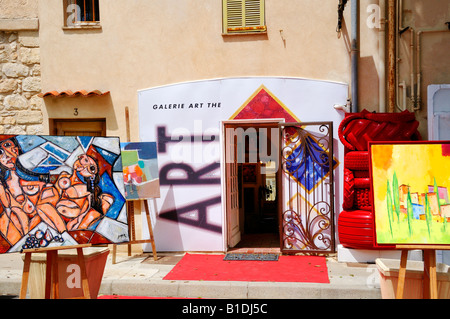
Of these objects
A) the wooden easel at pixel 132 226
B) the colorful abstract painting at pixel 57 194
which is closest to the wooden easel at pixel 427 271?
the colorful abstract painting at pixel 57 194

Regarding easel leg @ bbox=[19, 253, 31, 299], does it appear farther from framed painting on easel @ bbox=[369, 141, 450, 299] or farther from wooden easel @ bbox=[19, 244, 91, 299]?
framed painting on easel @ bbox=[369, 141, 450, 299]

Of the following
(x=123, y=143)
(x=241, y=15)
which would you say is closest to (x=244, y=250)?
(x=123, y=143)

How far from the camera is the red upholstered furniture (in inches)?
278

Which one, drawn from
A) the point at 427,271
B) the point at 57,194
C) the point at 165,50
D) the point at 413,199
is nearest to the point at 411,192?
the point at 413,199

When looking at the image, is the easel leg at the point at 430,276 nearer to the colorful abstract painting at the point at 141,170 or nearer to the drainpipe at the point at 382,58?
the drainpipe at the point at 382,58

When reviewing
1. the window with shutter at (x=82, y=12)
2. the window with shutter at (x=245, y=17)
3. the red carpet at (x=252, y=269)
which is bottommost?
the red carpet at (x=252, y=269)

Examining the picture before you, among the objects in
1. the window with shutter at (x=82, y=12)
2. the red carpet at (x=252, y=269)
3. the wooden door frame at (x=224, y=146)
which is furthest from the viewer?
the window with shutter at (x=82, y=12)

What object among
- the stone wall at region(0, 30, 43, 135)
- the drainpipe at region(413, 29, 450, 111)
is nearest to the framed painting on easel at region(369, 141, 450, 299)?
the drainpipe at region(413, 29, 450, 111)

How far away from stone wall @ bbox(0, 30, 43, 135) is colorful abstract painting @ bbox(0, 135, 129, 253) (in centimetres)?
411

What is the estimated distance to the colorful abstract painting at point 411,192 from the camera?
4.21 metres

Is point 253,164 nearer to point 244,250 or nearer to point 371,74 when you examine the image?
point 244,250

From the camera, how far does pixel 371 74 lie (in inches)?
303

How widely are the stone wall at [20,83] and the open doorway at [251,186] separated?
3462 millimetres

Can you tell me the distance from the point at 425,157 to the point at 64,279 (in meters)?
3.67
